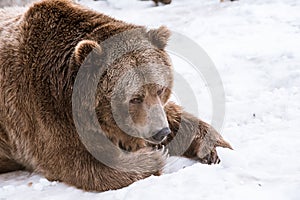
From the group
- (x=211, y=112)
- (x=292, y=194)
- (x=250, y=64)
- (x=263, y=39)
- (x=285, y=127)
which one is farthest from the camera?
(x=263, y=39)

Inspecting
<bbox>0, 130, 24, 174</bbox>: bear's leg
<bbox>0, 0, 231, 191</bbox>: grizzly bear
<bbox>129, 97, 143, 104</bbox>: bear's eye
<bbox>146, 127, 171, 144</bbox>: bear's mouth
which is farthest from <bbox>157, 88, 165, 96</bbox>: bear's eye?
<bbox>0, 130, 24, 174</bbox>: bear's leg

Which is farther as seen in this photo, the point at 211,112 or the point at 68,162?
the point at 211,112

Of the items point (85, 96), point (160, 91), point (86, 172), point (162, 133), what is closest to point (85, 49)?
point (85, 96)

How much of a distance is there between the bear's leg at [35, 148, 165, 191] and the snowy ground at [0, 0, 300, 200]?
0.08 metres

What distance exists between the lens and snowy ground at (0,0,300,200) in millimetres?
2836

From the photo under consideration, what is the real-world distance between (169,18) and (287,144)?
512cm

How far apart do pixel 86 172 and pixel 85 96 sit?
565 millimetres

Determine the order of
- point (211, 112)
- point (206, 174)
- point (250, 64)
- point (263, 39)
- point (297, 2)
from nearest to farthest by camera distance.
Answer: point (206, 174)
point (211, 112)
point (250, 64)
point (263, 39)
point (297, 2)

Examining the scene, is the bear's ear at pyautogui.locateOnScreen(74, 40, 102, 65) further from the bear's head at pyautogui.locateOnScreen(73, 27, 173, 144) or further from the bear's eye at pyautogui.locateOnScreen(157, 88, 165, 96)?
the bear's eye at pyautogui.locateOnScreen(157, 88, 165, 96)

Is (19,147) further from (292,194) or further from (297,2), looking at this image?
(297,2)

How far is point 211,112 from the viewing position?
4703mm

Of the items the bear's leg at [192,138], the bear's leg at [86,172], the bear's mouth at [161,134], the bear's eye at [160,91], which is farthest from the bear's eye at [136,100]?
Result: the bear's leg at [192,138]

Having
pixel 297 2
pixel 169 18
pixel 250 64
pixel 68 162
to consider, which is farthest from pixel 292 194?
pixel 169 18

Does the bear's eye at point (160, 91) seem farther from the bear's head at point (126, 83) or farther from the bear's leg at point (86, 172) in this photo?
the bear's leg at point (86, 172)
